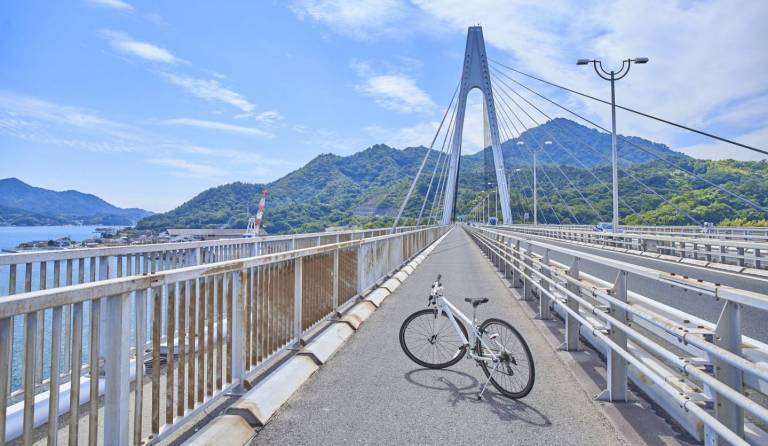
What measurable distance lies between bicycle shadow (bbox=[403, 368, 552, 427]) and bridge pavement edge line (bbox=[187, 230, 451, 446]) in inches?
42.2

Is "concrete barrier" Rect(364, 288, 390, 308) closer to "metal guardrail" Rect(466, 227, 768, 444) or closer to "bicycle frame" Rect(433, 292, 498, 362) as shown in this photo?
"bicycle frame" Rect(433, 292, 498, 362)

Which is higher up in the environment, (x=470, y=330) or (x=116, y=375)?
(x=116, y=375)

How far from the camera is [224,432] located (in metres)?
3.72

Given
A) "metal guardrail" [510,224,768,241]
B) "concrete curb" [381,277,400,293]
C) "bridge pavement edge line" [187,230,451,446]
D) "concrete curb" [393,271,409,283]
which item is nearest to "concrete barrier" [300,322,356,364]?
"bridge pavement edge line" [187,230,451,446]

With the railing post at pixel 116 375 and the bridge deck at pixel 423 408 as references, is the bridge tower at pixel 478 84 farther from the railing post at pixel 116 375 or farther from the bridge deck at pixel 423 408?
the railing post at pixel 116 375

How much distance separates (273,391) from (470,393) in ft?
5.92

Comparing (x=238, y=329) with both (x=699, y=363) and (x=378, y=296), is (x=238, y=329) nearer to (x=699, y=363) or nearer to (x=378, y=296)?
(x=699, y=363)

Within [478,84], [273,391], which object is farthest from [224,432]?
[478,84]

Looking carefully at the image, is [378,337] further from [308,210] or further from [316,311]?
[308,210]

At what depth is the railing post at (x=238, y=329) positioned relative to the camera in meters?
4.51

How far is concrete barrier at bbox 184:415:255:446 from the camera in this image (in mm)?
3555

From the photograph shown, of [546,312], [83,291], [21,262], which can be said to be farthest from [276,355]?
[546,312]

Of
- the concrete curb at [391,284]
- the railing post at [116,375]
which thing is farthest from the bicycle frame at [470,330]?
the concrete curb at [391,284]

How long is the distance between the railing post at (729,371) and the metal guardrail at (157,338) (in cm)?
327
